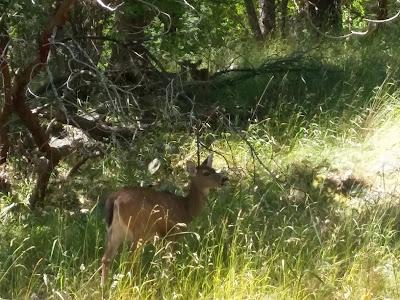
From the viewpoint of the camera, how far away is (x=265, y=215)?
590cm

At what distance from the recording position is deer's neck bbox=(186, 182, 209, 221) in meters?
5.72

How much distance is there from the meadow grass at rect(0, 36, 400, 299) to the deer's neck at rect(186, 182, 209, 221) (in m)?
0.11

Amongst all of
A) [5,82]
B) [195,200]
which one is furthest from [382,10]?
[5,82]

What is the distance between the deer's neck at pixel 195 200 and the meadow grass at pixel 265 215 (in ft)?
0.37

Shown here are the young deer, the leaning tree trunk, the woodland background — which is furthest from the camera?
the leaning tree trunk

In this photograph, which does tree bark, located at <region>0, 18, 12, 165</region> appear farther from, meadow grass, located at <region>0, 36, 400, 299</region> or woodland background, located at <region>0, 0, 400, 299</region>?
meadow grass, located at <region>0, 36, 400, 299</region>

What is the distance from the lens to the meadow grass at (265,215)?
4.66 metres

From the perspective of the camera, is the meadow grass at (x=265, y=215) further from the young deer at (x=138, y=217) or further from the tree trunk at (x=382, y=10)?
the tree trunk at (x=382, y=10)

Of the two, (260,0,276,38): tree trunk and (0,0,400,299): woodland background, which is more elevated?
(260,0,276,38): tree trunk

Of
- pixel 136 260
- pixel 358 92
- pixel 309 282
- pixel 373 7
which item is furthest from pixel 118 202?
pixel 373 7

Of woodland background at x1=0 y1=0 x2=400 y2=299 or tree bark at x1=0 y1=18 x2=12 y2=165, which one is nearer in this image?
woodland background at x1=0 y1=0 x2=400 y2=299

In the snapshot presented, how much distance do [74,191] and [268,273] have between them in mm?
2951

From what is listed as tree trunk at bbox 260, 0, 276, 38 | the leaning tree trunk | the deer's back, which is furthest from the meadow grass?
tree trunk at bbox 260, 0, 276, 38

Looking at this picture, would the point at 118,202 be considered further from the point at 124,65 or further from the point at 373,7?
the point at 373,7
